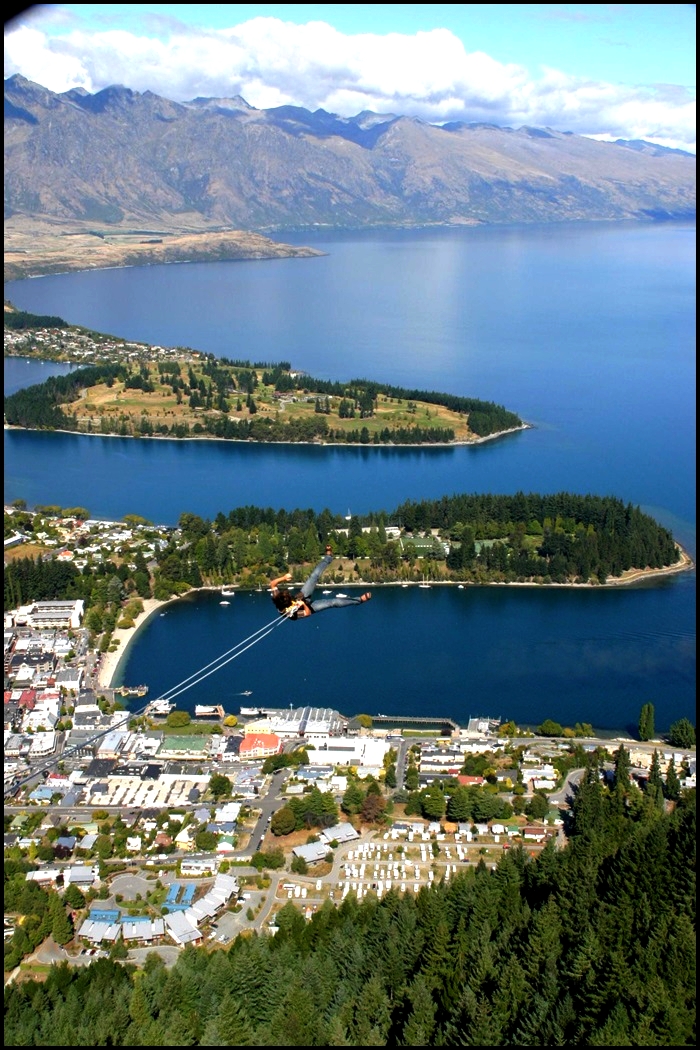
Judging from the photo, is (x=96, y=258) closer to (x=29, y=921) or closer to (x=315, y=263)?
(x=315, y=263)

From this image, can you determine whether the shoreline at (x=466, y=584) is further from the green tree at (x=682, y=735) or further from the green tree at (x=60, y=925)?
the green tree at (x=60, y=925)

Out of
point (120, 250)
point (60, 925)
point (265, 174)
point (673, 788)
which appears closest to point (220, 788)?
point (60, 925)

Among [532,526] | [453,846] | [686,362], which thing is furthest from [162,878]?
[686,362]

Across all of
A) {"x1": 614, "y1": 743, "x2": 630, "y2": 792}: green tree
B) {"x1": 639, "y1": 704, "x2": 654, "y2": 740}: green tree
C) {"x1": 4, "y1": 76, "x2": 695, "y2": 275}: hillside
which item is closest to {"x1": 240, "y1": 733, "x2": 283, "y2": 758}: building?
{"x1": 614, "y1": 743, "x2": 630, "y2": 792}: green tree

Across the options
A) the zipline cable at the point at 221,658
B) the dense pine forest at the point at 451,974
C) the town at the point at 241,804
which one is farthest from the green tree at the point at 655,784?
the zipline cable at the point at 221,658

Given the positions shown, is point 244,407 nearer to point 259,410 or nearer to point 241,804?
point 259,410

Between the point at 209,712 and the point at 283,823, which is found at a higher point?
the point at 209,712
